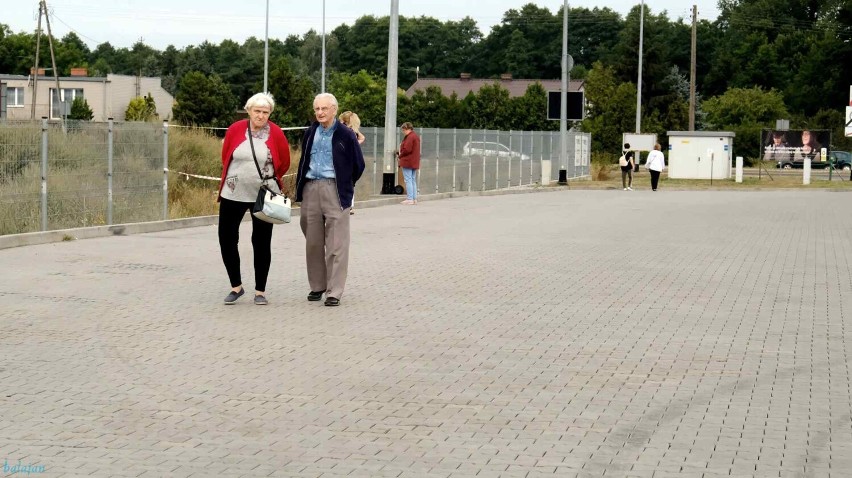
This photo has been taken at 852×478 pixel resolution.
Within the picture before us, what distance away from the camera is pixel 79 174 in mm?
18688

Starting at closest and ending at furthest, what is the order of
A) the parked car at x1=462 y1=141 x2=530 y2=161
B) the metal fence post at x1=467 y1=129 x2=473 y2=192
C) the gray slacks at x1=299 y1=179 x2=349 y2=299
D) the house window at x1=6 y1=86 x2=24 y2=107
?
the gray slacks at x1=299 y1=179 x2=349 y2=299, the metal fence post at x1=467 y1=129 x2=473 y2=192, the parked car at x1=462 y1=141 x2=530 y2=161, the house window at x1=6 y1=86 x2=24 y2=107

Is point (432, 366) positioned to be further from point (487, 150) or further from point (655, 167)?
point (655, 167)

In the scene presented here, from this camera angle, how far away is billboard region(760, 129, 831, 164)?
188 ft

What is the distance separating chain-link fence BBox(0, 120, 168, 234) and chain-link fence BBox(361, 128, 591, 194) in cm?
1038

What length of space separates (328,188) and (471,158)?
26.2 meters

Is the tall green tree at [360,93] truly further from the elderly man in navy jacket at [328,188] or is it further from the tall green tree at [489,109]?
the elderly man in navy jacket at [328,188]

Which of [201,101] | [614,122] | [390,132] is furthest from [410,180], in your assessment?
[201,101]

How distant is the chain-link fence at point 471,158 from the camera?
3225cm

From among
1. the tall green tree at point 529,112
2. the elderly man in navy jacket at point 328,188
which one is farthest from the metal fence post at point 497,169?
Result: the tall green tree at point 529,112

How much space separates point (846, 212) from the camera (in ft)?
96.2

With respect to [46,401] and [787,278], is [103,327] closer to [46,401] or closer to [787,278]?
[46,401]

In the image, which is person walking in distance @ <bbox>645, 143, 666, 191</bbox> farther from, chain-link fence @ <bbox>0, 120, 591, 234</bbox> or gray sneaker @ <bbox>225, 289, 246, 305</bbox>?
gray sneaker @ <bbox>225, 289, 246, 305</bbox>

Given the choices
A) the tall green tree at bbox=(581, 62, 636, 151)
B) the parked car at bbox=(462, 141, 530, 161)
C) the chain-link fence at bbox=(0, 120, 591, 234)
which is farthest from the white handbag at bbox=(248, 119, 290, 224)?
the tall green tree at bbox=(581, 62, 636, 151)

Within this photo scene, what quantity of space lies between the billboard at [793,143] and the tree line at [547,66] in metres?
20.4
